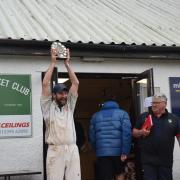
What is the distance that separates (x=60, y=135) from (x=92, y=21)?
Result: 4.46 metres

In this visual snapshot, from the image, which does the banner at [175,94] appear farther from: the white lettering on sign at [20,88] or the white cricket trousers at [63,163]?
the white cricket trousers at [63,163]

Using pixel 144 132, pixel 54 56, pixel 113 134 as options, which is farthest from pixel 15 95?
pixel 144 132

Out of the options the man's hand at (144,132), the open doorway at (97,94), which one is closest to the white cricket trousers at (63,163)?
the man's hand at (144,132)

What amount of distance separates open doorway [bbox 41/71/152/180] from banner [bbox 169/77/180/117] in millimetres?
613

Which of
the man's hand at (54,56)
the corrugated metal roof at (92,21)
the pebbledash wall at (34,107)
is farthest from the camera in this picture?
the corrugated metal roof at (92,21)

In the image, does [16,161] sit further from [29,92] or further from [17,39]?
[17,39]

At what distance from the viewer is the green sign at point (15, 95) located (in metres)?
7.85

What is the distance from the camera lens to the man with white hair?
266 inches

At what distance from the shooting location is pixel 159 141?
22.2ft

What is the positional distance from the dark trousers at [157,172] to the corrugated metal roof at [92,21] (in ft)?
8.85

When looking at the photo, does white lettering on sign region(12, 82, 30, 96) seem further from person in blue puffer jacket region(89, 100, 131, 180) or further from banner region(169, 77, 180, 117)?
banner region(169, 77, 180, 117)

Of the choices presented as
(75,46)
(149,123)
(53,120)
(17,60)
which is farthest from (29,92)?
(149,123)

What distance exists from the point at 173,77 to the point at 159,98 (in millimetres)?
2474

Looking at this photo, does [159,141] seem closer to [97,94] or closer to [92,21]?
[92,21]
